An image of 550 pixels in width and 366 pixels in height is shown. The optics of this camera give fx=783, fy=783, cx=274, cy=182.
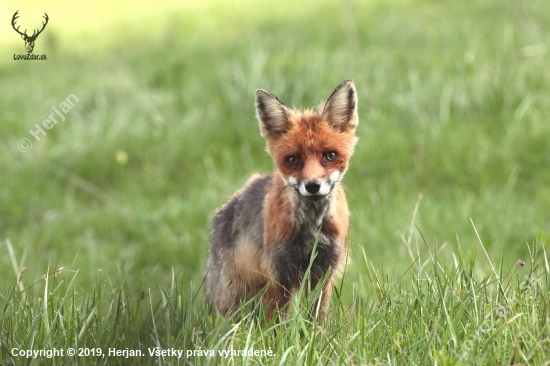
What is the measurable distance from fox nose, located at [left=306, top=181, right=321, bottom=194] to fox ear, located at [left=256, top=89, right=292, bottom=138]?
0.59 metres

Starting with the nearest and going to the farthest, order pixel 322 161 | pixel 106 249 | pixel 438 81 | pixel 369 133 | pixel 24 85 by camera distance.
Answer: pixel 322 161 < pixel 106 249 < pixel 369 133 < pixel 438 81 < pixel 24 85

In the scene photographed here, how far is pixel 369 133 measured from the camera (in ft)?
28.6

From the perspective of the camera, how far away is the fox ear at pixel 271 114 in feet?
15.4

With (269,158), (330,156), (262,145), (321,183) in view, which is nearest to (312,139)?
(330,156)

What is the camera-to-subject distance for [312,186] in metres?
4.25

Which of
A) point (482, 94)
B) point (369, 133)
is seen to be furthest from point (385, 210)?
point (482, 94)

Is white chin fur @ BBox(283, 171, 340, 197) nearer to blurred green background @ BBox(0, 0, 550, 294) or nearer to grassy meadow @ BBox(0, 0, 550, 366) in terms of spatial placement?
grassy meadow @ BBox(0, 0, 550, 366)

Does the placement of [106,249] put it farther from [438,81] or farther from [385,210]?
[438,81]

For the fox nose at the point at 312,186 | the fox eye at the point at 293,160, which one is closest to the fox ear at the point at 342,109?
the fox eye at the point at 293,160

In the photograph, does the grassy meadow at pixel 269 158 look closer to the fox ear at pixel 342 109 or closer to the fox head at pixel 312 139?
the fox head at pixel 312 139

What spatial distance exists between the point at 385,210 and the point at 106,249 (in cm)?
283

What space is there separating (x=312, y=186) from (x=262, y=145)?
4643 millimetres

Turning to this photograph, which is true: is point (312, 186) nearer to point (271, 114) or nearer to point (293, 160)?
point (293, 160)

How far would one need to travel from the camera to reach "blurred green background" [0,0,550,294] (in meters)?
7.60
